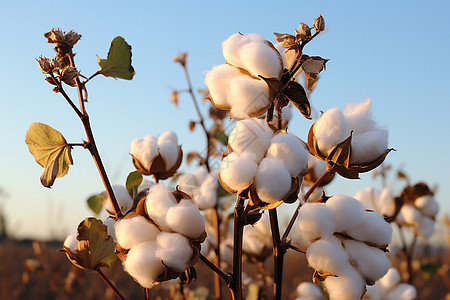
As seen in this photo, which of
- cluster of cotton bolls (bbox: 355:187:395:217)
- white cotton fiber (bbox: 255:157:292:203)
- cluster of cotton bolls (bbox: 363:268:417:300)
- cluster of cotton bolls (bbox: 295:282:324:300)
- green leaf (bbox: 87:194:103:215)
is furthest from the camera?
cluster of cotton bolls (bbox: 355:187:395:217)

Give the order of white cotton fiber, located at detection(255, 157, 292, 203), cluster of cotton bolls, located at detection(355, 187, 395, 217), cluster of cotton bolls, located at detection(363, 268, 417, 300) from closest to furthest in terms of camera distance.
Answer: white cotton fiber, located at detection(255, 157, 292, 203) → cluster of cotton bolls, located at detection(363, 268, 417, 300) → cluster of cotton bolls, located at detection(355, 187, 395, 217)

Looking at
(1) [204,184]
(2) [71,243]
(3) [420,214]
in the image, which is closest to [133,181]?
(2) [71,243]

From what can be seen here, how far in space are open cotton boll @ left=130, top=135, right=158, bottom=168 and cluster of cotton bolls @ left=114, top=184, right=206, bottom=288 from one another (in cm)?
34

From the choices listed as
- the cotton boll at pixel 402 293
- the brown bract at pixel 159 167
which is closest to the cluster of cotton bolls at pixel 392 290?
the cotton boll at pixel 402 293

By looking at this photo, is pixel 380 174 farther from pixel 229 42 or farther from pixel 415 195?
pixel 229 42

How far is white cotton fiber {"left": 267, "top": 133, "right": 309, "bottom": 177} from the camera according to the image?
1.86 feet

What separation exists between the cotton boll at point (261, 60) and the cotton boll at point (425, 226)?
4.27ft

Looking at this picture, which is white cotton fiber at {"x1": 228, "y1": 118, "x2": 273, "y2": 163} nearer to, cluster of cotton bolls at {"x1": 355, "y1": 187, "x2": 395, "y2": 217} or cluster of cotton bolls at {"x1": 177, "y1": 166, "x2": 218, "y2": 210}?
cluster of cotton bolls at {"x1": 177, "y1": 166, "x2": 218, "y2": 210}

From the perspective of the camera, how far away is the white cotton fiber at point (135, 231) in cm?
61

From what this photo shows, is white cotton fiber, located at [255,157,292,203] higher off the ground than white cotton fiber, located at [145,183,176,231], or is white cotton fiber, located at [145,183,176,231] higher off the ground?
white cotton fiber, located at [255,157,292,203]

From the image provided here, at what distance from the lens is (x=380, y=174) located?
80.4 inches

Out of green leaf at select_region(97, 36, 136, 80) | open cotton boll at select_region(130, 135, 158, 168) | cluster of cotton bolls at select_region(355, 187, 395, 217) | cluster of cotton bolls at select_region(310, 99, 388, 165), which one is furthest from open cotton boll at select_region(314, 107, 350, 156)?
cluster of cotton bolls at select_region(355, 187, 395, 217)

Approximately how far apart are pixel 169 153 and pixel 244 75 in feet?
1.30

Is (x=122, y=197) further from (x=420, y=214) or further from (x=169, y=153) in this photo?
(x=420, y=214)
